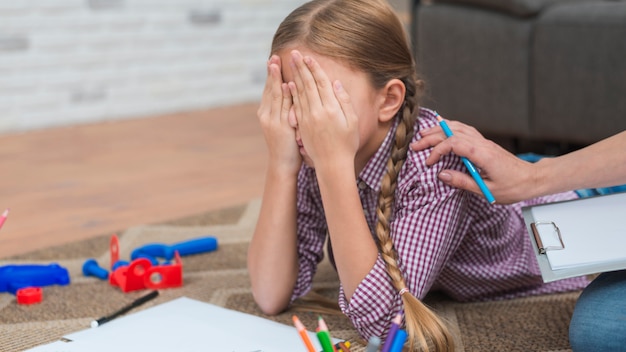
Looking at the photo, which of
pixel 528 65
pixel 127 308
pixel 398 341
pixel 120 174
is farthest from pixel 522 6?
pixel 398 341

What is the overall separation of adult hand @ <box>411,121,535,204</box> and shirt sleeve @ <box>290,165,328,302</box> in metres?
0.23

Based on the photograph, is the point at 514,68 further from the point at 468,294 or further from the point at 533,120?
the point at 468,294

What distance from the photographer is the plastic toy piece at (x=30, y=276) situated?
1.22m

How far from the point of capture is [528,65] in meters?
1.99

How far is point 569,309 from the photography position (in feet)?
3.64

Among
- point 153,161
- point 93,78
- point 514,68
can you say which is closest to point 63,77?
point 93,78

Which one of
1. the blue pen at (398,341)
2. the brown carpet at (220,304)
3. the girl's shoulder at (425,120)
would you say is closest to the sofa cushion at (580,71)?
the brown carpet at (220,304)

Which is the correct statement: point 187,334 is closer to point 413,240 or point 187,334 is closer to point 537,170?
point 413,240

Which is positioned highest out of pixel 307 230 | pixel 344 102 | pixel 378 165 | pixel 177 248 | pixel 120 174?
pixel 344 102

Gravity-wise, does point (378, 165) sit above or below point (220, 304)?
above

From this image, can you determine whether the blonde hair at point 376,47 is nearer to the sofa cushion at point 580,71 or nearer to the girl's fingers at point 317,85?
the girl's fingers at point 317,85

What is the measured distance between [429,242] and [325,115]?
183 mm

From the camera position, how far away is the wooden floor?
1665mm

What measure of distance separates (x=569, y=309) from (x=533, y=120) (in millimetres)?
963
